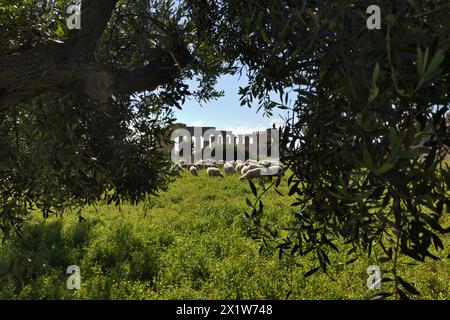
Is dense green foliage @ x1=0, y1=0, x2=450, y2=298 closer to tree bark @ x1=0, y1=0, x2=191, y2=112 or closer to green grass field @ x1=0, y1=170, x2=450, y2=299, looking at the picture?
tree bark @ x1=0, y1=0, x2=191, y2=112

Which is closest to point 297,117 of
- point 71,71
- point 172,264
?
point 71,71

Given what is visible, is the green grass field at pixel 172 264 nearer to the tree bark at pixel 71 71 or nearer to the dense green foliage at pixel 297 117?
the dense green foliage at pixel 297 117

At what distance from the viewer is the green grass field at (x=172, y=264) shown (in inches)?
300

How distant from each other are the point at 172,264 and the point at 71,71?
6.45 m

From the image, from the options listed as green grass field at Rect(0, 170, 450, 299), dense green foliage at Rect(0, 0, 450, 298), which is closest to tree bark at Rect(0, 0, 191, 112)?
dense green foliage at Rect(0, 0, 450, 298)

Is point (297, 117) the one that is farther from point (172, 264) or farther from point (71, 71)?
point (172, 264)

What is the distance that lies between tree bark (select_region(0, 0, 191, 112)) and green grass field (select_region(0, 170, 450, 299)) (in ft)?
7.34

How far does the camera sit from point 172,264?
9453 millimetres

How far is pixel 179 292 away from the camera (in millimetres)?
7777

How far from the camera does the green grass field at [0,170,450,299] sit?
7629 millimetres

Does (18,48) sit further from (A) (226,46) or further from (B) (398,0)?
(B) (398,0)

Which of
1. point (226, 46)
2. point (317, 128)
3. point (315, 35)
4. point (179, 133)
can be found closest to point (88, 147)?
point (179, 133)

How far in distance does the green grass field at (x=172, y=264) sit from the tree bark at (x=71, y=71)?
2239 mm

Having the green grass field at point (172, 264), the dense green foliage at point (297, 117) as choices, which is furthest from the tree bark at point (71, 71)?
the green grass field at point (172, 264)
